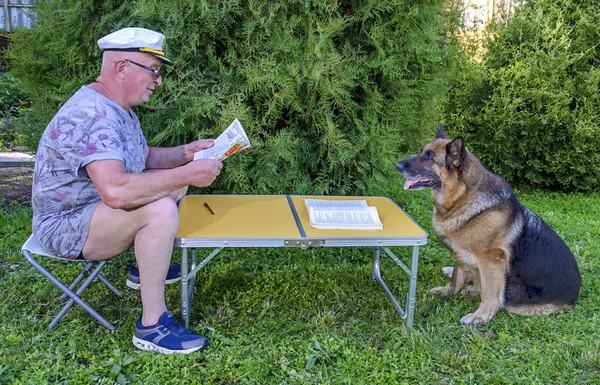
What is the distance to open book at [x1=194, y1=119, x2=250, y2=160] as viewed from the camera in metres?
3.49

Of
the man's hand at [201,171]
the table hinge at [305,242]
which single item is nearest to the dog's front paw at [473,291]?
the table hinge at [305,242]

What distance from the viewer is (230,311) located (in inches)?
154

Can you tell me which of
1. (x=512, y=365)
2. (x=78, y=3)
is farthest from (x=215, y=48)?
(x=512, y=365)

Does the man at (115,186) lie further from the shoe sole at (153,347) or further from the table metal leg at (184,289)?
the table metal leg at (184,289)

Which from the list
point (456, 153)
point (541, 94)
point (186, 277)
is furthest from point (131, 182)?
point (541, 94)

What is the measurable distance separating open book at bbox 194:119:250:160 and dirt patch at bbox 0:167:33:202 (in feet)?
12.5

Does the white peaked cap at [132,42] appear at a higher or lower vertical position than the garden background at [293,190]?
higher

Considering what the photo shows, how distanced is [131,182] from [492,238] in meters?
2.60

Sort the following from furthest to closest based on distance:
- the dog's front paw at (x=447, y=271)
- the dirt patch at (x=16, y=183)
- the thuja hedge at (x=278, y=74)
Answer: the dirt patch at (x=16, y=183), the dog's front paw at (x=447, y=271), the thuja hedge at (x=278, y=74)

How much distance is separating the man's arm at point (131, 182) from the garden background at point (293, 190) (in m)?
1.02

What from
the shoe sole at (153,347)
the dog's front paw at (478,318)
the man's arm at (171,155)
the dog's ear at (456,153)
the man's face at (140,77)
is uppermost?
the man's face at (140,77)

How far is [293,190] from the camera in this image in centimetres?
516

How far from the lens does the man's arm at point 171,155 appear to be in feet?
13.2

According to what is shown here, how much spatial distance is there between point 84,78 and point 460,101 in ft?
18.0
